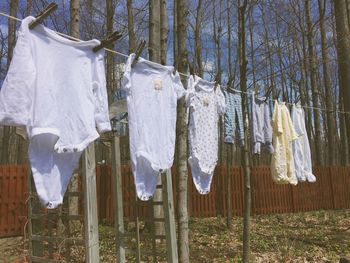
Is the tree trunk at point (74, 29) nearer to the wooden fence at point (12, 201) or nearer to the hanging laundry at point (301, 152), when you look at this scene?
the wooden fence at point (12, 201)

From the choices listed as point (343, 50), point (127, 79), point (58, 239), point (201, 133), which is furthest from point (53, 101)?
point (343, 50)

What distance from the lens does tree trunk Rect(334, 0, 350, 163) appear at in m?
9.42

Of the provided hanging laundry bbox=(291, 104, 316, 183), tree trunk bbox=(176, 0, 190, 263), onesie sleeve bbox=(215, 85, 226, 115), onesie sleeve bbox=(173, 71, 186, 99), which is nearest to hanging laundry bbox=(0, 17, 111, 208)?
onesie sleeve bbox=(173, 71, 186, 99)

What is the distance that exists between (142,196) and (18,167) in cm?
729

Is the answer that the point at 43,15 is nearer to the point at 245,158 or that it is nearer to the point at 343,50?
the point at 245,158

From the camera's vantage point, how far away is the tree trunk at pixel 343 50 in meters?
9.42

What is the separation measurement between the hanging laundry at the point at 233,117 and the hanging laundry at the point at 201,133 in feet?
1.45

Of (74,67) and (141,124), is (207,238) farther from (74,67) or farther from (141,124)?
(74,67)

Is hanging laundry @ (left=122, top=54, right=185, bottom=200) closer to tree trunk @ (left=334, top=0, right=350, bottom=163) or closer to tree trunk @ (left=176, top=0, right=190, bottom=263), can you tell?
tree trunk @ (left=176, top=0, right=190, bottom=263)

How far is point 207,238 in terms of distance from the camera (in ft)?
28.2

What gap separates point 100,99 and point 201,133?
1.71 meters

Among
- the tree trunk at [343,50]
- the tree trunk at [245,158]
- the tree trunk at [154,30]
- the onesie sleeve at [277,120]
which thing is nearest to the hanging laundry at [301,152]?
the onesie sleeve at [277,120]

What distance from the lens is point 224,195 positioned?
539 inches

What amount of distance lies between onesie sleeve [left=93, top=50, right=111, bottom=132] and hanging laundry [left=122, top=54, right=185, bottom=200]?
1.40ft
